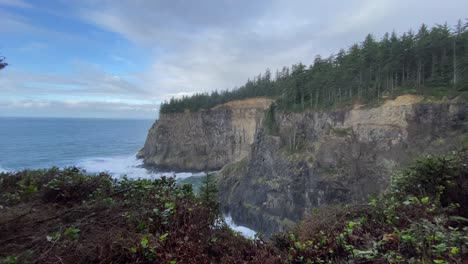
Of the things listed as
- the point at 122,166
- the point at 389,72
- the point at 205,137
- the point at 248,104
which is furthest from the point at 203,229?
the point at 122,166

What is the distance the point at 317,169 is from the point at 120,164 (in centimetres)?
4915

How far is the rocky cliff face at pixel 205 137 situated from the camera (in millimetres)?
58219

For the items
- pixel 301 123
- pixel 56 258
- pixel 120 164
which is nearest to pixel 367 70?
pixel 301 123

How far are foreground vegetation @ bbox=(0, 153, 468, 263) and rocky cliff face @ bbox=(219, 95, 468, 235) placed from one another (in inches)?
664

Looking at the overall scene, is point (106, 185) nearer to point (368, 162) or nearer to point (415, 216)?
point (415, 216)

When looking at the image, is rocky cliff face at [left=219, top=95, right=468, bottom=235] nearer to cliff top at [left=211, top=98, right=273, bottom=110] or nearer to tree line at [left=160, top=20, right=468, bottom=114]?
tree line at [left=160, top=20, right=468, bottom=114]

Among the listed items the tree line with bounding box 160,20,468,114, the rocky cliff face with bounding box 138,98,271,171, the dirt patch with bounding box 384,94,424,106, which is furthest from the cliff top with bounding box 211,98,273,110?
the dirt patch with bounding box 384,94,424,106

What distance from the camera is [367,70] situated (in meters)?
34.7

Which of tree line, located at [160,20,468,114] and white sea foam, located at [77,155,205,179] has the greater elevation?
tree line, located at [160,20,468,114]

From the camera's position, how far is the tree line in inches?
1095

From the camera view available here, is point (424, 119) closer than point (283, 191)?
Yes

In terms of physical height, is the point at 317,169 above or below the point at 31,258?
below

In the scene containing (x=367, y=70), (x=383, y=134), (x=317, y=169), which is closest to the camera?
(x=383, y=134)

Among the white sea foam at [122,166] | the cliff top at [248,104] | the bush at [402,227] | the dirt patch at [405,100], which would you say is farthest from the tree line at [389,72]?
the white sea foam at [122,166]
